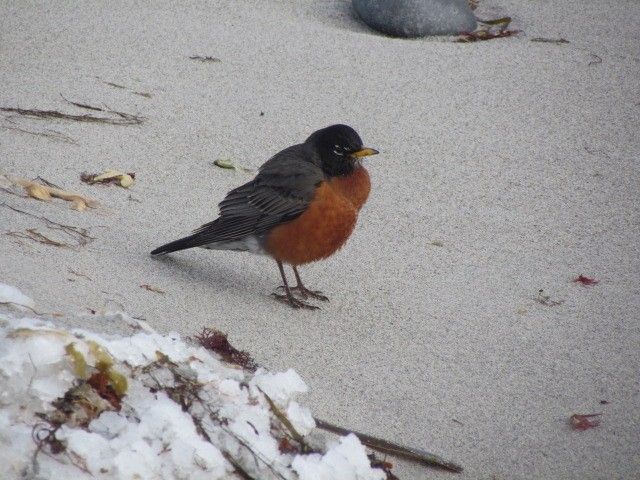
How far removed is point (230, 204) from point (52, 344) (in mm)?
2102

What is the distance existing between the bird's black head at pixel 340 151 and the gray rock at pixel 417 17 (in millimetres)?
2642

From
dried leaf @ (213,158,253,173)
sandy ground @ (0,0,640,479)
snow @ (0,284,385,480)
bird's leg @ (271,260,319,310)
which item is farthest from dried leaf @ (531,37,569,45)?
snow @ (0,284,385,480)

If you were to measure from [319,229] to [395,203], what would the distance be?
105 cm

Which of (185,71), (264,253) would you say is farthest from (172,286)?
(185,71)

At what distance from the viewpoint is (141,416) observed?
96.4 inches

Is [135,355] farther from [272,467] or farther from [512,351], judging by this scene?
[512,351]

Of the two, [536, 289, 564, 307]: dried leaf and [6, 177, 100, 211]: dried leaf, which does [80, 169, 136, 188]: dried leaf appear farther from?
[536, 289, 564, 307]: dried leaf

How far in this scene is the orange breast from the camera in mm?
4246

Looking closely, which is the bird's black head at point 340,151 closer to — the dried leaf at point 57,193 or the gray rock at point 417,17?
the dried leaf at point 57,193

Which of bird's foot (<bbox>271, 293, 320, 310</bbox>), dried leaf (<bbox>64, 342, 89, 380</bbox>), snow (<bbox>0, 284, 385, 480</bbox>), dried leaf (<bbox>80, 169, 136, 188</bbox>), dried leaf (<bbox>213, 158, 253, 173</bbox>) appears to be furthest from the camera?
dried leaf (<bbox>213, 158, 253, 173</bbox>)

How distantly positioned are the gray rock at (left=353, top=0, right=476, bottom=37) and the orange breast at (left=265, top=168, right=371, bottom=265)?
291 centimetres

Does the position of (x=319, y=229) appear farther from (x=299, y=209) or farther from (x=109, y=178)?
(x=109, y=178)

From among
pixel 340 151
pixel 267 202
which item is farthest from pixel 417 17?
pixel 267 202

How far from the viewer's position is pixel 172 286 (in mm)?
4070
